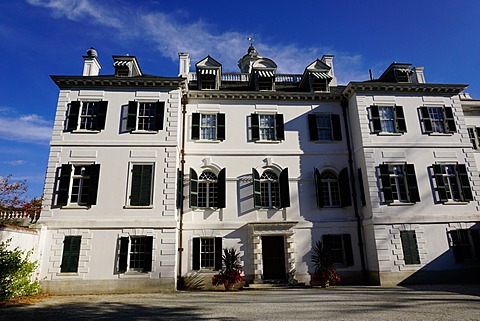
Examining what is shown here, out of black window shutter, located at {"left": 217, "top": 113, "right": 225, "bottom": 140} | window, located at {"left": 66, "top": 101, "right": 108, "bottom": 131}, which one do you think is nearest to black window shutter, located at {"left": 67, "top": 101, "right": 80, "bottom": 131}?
window, located at {"left": 66, "top": 101, "right": 108, "bottom": 131}

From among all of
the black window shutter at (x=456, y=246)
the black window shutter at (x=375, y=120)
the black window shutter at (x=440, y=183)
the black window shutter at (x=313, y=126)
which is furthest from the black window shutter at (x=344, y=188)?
the black window shutter at (x=456, y=246)

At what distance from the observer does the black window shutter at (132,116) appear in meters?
15.7

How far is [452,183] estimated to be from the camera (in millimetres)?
16453

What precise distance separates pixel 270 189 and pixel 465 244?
404 inches

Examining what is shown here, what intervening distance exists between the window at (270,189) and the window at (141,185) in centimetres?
536

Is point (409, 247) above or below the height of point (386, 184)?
below

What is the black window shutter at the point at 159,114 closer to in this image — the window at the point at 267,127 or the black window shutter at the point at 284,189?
the window at the point at 267,127

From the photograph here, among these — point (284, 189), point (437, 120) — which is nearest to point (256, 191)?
point (284, 189)

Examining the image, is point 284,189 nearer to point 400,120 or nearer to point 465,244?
point 400,120

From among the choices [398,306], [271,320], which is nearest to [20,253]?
[271,320]

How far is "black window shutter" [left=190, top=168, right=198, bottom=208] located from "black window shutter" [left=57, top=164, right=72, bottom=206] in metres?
5.87

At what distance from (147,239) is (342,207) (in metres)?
10.3

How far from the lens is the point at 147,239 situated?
555 inches

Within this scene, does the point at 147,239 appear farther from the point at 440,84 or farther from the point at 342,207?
the point at 440,84
